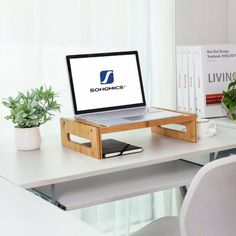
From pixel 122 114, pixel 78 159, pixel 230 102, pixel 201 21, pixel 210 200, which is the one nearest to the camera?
pixel 210 200

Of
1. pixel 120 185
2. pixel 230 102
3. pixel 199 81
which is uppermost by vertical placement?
pixel 199 81

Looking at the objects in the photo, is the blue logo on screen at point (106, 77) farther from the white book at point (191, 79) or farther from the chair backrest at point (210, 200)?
the chair backrest at point (210, 200)

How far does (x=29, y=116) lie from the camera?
1978mm

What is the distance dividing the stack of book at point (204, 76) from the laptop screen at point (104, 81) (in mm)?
485

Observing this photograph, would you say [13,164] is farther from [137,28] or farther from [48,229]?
[137,28]

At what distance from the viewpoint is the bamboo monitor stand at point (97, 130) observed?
1.86 meters

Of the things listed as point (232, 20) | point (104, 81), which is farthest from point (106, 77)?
point (232, 20)

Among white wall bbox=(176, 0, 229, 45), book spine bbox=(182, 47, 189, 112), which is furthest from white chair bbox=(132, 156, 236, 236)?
white wall bbox=(176, 0, 229, 45)

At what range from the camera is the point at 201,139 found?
2141 millimetres

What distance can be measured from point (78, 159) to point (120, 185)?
190 mm

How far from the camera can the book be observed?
1.87 m

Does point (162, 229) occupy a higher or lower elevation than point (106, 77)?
lower

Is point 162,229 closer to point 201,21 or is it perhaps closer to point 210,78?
point 210,78

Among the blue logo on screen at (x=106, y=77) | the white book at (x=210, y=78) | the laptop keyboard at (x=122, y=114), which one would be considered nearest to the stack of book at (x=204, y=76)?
the white book at (x=210, y=78)
